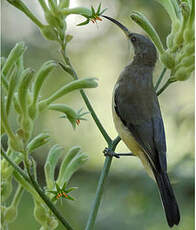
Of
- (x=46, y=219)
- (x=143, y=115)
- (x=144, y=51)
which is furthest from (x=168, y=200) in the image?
(x=144, y=51)

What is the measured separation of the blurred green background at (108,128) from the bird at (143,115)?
213 mm

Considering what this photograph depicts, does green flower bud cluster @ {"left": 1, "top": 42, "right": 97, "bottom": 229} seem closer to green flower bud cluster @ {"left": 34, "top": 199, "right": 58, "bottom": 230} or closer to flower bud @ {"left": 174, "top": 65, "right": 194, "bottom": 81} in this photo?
green flower bud cluster @ {"left": 34, "top": 199, "right": 58, "bottom": 230}

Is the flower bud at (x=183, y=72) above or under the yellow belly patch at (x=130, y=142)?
above

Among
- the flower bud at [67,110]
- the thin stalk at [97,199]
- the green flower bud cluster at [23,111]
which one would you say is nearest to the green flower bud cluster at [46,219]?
the green flower bud cluster at [23,111]

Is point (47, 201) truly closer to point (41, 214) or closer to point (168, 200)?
point (41, 214)

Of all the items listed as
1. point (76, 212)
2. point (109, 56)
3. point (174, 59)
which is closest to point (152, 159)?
point (174, 59)

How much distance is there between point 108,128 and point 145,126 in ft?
7.36

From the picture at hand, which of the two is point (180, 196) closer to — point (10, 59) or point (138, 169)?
point (138, 169)

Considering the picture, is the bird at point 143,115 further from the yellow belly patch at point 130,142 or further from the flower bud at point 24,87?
the flower bud at point 24,87

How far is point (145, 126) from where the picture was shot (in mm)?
3002

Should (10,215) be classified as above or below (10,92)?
below

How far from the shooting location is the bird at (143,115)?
8.75 ft

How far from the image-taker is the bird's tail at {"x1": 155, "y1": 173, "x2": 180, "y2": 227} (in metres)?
2.16

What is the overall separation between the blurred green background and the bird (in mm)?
213
